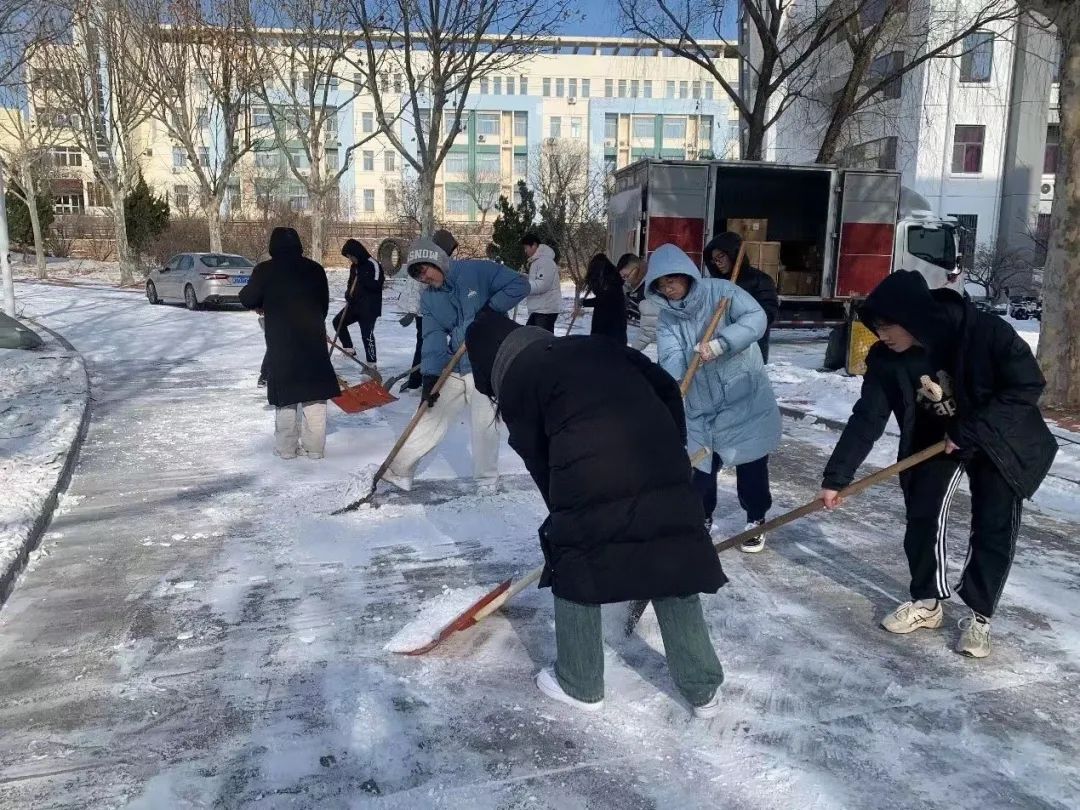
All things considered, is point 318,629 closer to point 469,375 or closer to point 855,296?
point 469,375

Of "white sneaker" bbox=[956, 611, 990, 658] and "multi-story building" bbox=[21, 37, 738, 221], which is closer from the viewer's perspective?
"white sneaker" bbox=[956, 611, 990, 658]

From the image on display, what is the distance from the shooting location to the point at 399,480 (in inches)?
226

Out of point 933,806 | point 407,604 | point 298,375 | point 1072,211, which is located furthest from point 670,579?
point 1072,211

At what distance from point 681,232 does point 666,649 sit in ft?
34.1

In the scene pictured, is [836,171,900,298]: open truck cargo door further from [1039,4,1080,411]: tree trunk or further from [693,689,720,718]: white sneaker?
[693,689,720,718]: white sneaker

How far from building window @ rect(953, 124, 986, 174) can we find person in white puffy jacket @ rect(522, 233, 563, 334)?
89.0ft

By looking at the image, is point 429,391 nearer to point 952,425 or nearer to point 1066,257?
point 952,425

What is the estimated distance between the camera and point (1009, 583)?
167 inches

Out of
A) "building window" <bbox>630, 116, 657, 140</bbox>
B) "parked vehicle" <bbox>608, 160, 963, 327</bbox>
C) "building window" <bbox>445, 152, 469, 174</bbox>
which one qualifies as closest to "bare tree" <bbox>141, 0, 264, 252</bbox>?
"parked vehicle" <bbox>608, 160, 963, 327</bbox>

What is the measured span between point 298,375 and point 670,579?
4.22 m

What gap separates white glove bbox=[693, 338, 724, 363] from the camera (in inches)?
161

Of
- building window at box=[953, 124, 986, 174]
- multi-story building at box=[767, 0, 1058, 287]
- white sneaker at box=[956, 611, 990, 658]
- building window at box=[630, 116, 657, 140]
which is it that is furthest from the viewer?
building window at box=[630, 116, 657, 140]

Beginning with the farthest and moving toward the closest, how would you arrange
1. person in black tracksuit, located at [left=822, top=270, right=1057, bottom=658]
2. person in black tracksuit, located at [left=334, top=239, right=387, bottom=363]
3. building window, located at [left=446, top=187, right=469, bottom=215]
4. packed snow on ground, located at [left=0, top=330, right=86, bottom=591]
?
1. building window, located at [left=446, top=187, right=469, bottom=215]
2. person in black tracksuit, located at [left=334, top=239, right=387, bottom=363]
3. packed snow on ground, located at [left=0, top=330, right=86, bottom=591]
4. person in black tracksuit, located at [left=822, top=270, right=1057, bottom=658]

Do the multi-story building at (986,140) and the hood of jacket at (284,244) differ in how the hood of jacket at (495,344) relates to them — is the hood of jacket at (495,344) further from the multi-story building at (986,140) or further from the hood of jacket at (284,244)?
the multi-story building at (986,140)
